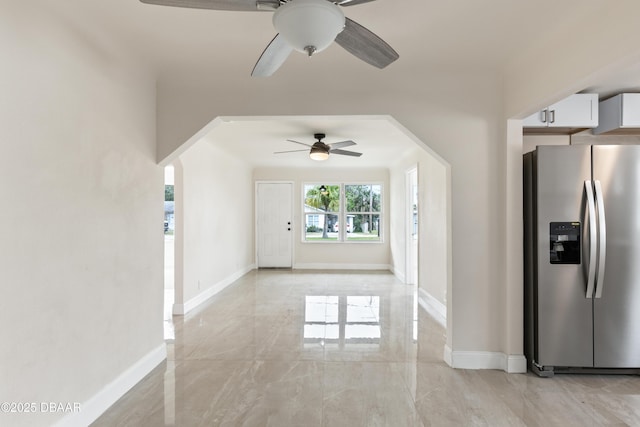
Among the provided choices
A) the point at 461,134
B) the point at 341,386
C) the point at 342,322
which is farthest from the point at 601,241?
the point at 342,322

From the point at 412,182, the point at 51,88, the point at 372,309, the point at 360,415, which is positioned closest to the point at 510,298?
the point at 360,415

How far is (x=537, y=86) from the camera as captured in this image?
262 cm

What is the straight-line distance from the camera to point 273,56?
1.96 meters

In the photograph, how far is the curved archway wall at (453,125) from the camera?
3.12 meters

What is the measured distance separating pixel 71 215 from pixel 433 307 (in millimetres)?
4473

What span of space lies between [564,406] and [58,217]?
136 inches

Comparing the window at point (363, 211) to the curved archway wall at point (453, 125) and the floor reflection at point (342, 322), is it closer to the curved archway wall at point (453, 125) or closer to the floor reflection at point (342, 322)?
the floor reflection at point (342, 322)

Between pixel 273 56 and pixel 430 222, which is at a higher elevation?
pixel 273 56

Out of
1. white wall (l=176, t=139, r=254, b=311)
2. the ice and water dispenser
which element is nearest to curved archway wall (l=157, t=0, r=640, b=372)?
the ice and water dispenser

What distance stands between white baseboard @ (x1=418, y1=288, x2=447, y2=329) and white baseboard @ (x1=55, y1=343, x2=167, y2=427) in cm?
314

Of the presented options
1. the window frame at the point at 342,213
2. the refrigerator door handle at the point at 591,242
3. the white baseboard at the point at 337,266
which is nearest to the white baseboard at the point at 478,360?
the refrigerator door handle at the point at 591,242

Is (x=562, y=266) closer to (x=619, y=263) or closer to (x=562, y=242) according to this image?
(x=562, y=242)

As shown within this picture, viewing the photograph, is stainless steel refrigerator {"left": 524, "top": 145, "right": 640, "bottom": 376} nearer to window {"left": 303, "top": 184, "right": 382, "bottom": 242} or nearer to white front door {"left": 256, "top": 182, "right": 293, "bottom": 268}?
window {"left": 303, "top": 184, "right": 382, "bottom": 242}

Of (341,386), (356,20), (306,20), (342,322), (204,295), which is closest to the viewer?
(306,20)
